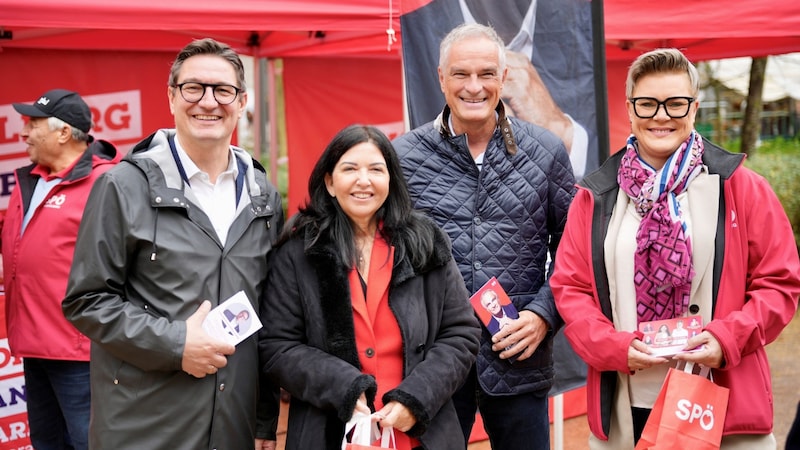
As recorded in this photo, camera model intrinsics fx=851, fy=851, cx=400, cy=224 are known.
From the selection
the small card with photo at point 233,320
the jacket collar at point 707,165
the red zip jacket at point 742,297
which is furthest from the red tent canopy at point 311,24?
the small card with photo at point 233,320

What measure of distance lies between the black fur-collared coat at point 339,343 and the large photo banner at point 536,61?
4.31 ft

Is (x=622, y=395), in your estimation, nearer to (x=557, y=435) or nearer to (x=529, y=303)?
(x=529, y=303)

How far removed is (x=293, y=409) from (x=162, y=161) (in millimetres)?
893

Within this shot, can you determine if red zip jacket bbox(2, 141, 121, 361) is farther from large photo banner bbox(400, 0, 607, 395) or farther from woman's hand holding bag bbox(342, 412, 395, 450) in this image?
woman's hand holding bag bbox(342, 412, 395, 450)

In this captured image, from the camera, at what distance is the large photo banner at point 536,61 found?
3.87 m

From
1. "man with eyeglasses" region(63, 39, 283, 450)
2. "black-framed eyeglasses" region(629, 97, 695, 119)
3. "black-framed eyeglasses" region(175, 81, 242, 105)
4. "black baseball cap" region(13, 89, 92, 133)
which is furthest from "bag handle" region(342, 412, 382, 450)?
"black baseball cap" region(13, 89, 92, 133)

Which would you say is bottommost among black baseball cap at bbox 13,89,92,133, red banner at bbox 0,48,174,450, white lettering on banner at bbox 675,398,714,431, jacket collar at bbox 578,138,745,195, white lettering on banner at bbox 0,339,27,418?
white lettering on banner at bbox 0,339,27,418

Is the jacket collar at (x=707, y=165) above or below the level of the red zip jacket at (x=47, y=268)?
above

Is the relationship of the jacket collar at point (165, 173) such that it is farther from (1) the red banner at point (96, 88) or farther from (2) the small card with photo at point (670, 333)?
(1) the red banner at point (96, 88)

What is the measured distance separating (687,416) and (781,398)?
483 cm

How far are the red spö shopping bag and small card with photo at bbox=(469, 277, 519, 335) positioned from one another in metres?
0.68

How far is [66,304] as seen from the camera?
2.55 meters

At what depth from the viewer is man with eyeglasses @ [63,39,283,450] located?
8.22 feet

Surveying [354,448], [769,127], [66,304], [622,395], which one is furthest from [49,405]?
[769,127]
